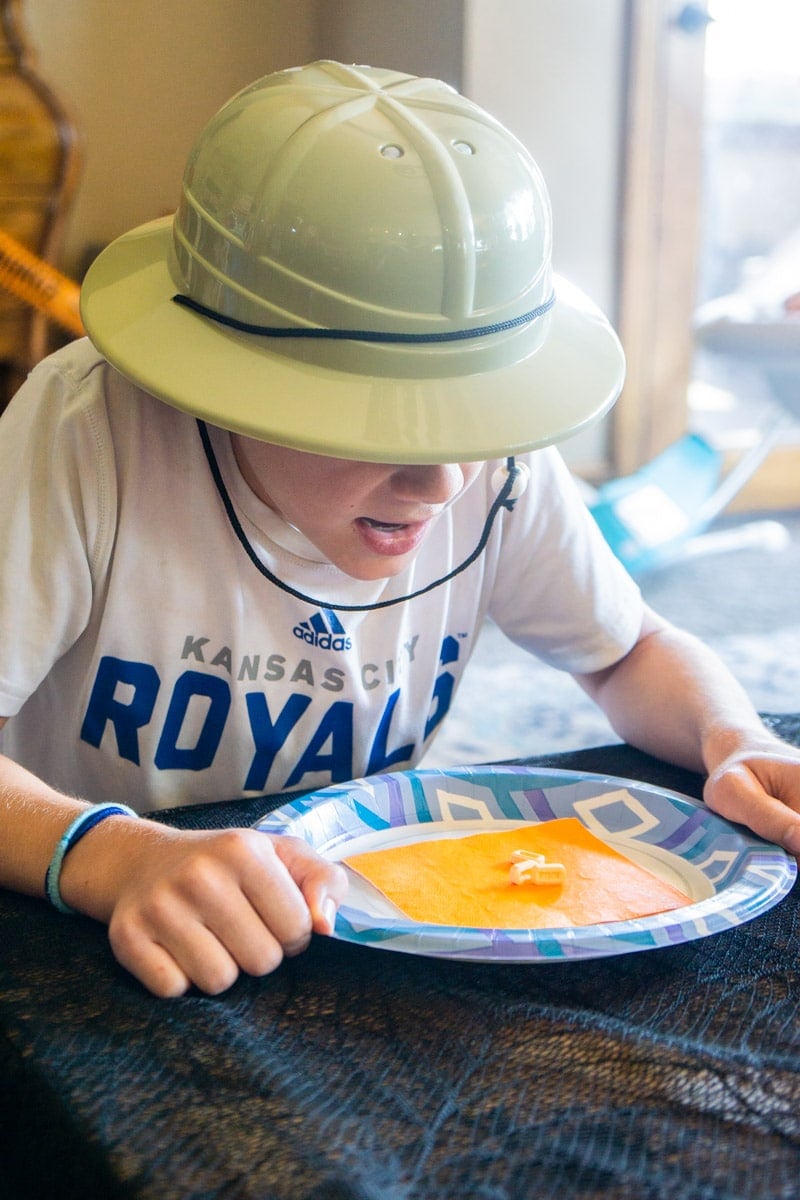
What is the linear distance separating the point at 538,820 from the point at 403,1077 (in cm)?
28

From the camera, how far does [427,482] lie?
68cm

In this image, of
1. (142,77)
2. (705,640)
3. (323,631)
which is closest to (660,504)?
(705,640)

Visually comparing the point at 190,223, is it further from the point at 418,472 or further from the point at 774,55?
the point at 774,55

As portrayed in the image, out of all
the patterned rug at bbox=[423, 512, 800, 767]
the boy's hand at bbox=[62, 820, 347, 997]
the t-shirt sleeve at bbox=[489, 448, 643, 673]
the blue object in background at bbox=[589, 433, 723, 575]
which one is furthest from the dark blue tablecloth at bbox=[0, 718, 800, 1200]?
the blue object in background at bbox=[589, 433, 723, 575]

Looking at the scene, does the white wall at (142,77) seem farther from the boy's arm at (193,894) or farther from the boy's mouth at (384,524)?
the boy's arm at (193,894)

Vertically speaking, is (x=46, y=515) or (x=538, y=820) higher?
A: (x=46, y=515)

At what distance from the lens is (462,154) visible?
0.64 meters

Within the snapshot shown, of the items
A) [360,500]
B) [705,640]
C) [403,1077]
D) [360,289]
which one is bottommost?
[705,640]

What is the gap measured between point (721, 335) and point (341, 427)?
8.55 ft

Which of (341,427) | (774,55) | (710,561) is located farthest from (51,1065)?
(774,55)

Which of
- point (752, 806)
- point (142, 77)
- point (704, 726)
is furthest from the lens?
point (142, 77)

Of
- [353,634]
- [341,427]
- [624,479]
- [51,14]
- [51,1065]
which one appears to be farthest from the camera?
[624,479]

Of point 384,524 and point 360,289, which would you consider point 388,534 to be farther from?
point 360,289

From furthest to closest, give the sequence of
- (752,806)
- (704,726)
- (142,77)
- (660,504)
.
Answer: (660,504)
(142,77)
(704,726)
(752,806)
